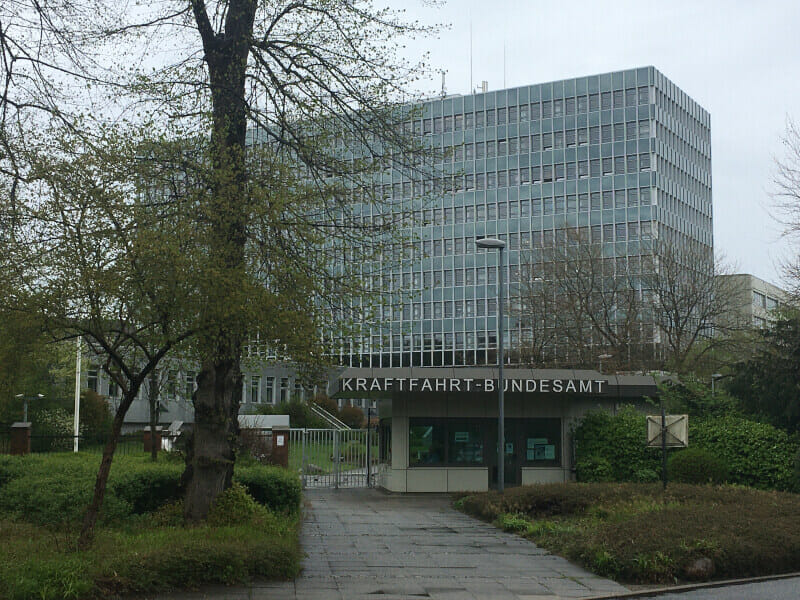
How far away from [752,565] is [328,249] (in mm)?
8427

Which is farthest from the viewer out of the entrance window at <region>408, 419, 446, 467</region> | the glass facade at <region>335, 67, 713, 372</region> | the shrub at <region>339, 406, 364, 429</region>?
the glass facade at <region>335, 67, 713, 372</region>

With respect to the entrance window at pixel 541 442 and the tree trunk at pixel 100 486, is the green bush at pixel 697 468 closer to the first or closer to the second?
the entrance window at pixel 541 442

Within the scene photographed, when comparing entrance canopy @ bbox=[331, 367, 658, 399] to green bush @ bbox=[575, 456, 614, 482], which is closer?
entrance canopy @ bbox=[331, 367, 658, 399]

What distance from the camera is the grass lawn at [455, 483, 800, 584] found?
1432cm

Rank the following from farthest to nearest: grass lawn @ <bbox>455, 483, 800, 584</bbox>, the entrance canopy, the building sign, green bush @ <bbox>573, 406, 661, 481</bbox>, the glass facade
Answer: the glass facade < green bush @ <bbox>573, 406, 661, 481</bbox> < the entrance canopy < the building sign < grass lawn @ <bbox>455, 483, 800, 584</bbox>

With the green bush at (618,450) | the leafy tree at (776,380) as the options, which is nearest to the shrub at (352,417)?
the green bush at (618,450)

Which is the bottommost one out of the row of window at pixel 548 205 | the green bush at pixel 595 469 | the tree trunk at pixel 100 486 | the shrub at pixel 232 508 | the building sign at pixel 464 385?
the green bush at pixel 595 469

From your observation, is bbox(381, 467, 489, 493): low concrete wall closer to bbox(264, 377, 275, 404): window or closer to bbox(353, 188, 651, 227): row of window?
bbox(264, 377, 275, 404): window

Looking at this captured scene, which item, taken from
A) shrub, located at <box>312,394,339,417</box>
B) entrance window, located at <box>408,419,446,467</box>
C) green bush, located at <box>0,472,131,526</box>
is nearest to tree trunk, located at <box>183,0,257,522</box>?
green bush, located at <box>0,472,131,526</box>

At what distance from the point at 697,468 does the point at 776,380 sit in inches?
153

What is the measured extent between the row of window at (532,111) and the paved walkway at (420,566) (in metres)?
70.2

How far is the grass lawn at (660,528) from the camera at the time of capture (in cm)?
1432

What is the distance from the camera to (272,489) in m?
18.4

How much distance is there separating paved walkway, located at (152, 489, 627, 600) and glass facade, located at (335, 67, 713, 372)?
63188 mm
